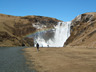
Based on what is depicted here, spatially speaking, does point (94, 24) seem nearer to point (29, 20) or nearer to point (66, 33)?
point (66, 33)

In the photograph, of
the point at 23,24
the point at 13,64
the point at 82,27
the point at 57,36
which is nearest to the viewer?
the point at 13,64

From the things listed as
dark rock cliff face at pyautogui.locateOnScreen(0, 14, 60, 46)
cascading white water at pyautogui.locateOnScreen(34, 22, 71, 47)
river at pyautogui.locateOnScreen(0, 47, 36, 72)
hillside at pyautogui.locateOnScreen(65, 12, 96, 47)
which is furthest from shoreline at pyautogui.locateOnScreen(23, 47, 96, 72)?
dark rock cliff face at pyautogui.locateOnScreen(0, 14, 60, 46)

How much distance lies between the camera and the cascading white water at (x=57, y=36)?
286 ft

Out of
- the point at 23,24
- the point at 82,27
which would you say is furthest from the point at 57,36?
the point at 23,24

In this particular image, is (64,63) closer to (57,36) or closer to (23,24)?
(57,36)

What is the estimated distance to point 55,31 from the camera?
101 meters

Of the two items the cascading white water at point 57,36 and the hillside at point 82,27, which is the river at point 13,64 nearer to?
the hillside at point 82,27

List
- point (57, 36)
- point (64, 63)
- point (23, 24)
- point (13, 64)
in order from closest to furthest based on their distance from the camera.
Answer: point (64, 63) < point (13, 64) < point (57, 36) < point (23, 24)

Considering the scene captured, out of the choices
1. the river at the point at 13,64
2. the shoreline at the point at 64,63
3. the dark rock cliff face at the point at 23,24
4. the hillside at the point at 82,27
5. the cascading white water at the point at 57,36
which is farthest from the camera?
the dark rock cliff face at the point at 23,24

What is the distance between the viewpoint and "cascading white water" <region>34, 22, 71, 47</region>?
87.1 m

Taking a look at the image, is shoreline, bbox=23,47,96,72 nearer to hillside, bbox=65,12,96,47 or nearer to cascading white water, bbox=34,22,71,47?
hillside, bbox=65,12,96,47

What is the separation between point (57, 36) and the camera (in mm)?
97812

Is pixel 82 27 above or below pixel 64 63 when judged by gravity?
above

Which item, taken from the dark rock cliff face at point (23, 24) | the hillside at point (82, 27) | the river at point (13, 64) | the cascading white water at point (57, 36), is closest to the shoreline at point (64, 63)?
the river at point (13, 64)
